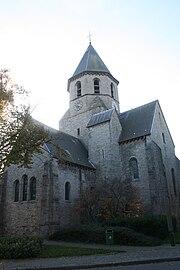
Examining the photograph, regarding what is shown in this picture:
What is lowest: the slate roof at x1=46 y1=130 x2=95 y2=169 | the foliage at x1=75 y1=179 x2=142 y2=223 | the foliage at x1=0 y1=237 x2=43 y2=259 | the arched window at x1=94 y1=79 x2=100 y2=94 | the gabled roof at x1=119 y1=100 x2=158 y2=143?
the foliage at x1=0 y1=237 x2=43 y2=259

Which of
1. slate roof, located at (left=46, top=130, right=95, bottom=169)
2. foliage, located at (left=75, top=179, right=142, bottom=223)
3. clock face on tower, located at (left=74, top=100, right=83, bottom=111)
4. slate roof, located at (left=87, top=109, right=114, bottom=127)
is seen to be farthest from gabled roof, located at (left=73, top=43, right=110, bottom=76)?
foliage, located at (left=75, top=179, right=142, bottom=223)

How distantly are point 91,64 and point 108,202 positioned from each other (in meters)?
22.7

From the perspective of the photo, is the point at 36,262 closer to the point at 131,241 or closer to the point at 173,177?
the point at 131,241

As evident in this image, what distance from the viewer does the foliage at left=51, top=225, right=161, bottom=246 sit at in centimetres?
1667

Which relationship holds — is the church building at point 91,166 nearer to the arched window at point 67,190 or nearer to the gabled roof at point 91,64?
the arched window at point 67,190

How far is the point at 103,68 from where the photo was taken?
128 feet

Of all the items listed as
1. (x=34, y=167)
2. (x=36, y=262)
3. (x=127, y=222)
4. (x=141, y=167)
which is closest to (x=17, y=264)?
(x=36, y=262)

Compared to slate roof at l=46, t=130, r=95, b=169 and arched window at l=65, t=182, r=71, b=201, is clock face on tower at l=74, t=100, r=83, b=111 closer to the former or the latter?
slate roof at l=46, t=130, r=95, b=169

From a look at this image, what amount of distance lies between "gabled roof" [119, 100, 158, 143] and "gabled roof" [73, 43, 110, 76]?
27.8 ft

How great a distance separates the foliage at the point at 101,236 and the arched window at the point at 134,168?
32.8ft

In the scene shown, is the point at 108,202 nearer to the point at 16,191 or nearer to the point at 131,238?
the point at 131,238

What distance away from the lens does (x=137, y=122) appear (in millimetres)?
31562

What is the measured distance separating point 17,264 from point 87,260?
9.61ft

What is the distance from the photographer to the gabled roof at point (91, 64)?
127ft
